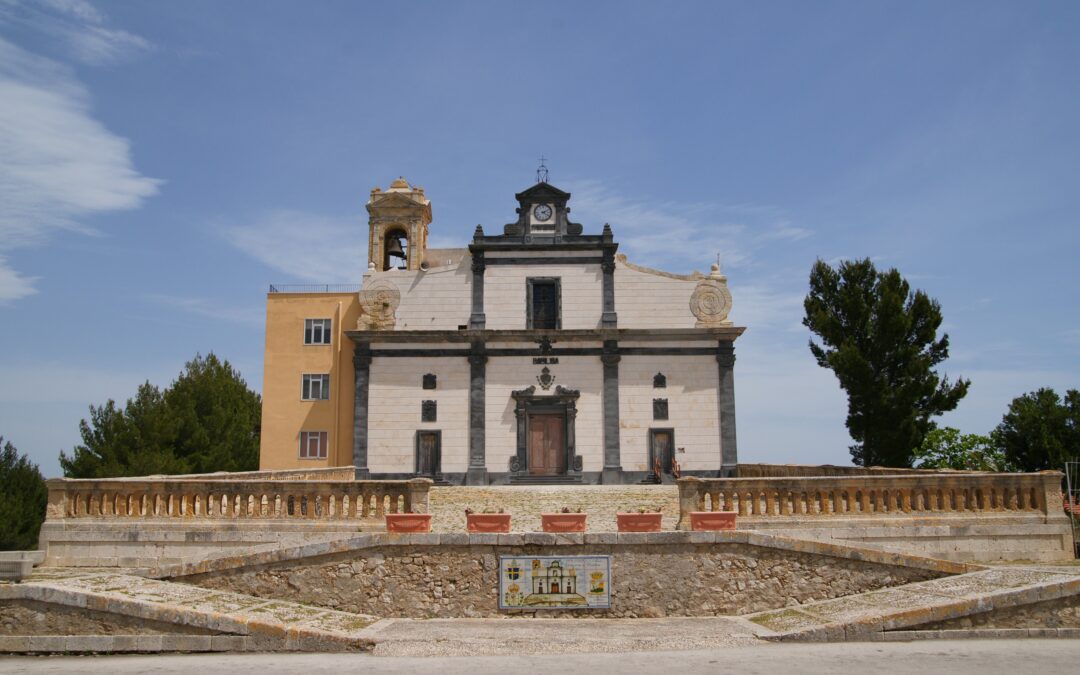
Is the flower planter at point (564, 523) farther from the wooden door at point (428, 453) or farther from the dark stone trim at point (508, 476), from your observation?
the wooden door at point (428, 453)

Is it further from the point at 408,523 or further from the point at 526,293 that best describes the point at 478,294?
the point at 408,523

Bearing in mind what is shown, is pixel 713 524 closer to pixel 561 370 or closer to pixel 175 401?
A: pixel 561 370

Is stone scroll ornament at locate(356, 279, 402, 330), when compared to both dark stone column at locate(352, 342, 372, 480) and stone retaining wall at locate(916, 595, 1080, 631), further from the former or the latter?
stone retaining wall at locate(916, 595, 1080, 631)

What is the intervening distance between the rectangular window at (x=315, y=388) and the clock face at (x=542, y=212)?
380 inches

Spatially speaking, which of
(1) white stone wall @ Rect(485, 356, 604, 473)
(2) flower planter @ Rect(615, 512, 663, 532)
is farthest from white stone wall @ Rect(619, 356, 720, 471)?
(2) flower planter @ Rect(615, 512, 663, 532)

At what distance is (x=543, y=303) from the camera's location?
29781 millimetres

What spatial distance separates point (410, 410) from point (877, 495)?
57.5 feet

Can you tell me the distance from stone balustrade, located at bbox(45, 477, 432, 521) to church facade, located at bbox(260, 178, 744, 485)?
13.5 meters

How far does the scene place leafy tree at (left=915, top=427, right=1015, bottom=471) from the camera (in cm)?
3381

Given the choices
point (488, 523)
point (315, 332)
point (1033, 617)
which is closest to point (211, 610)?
point (488, 523)

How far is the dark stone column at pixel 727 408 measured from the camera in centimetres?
2808

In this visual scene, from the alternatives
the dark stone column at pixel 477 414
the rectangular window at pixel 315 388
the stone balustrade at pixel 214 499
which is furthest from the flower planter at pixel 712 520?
the rectangular window at pixel 315 388

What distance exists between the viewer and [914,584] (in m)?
12.8

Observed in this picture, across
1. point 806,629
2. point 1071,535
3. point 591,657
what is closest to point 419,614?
point 591,657
